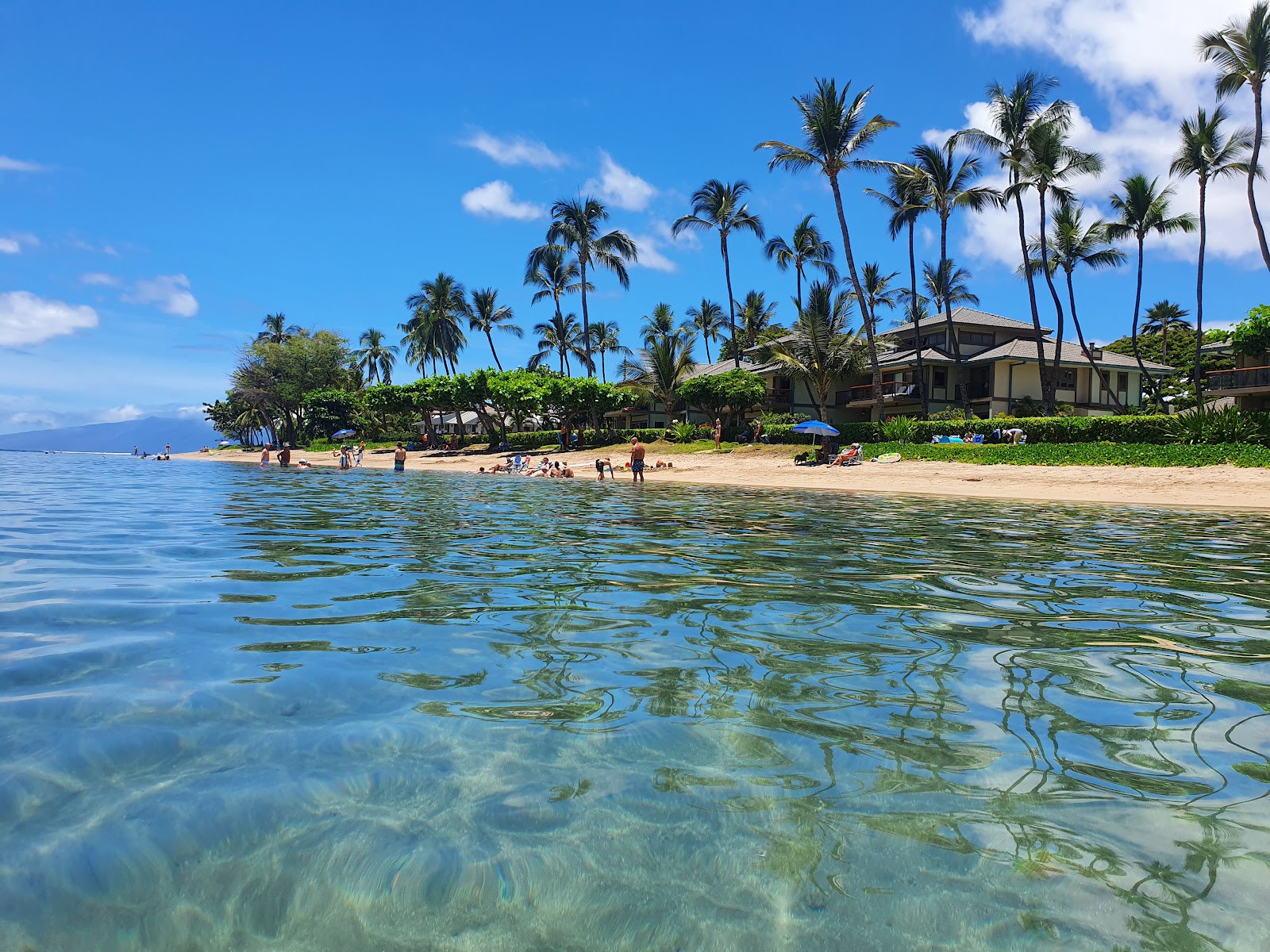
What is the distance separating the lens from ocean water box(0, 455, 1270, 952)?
2152 millimetres

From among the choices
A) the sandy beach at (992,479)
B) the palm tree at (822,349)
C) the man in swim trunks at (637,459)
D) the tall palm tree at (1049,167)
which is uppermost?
the tall palm tree at (1049,167)

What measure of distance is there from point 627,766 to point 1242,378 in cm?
4559

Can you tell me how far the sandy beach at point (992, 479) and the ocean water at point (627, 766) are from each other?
16.6 metres

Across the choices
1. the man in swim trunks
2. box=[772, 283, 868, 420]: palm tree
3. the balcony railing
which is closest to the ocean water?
the man in swim trunks

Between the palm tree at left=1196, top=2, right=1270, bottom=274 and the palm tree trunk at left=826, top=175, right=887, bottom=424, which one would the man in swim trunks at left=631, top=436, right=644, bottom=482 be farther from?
the palm tree at left=1196, top=2, right=1270, bottom=274

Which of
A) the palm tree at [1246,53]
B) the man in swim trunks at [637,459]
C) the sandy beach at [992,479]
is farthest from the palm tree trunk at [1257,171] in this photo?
the man in swim trunks at [637,459]

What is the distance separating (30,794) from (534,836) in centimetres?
193

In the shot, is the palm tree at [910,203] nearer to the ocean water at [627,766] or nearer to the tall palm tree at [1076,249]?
the tall palm tree at [1076,249]

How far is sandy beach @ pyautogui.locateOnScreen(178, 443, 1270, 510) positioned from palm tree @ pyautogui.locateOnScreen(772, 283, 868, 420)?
4.54 metres

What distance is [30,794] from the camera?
272 cm

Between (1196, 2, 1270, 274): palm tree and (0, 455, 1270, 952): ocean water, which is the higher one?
(1196, 2, 1270, 274): palm tree

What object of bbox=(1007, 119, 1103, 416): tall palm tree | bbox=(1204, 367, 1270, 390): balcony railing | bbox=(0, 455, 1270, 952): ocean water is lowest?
bbox=(0, 455, 1270, 952): ocean water

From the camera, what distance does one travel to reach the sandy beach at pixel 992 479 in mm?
20719

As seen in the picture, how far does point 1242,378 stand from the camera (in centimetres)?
3641
